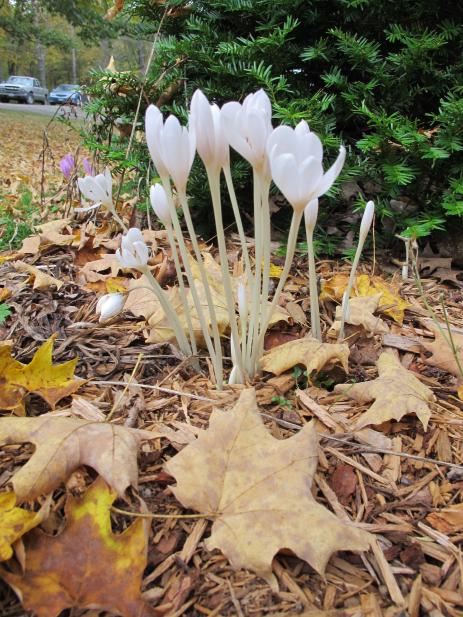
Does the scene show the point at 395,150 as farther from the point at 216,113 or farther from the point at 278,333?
the point at 216,113

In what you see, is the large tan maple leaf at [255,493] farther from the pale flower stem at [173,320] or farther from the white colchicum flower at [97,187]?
the white colchicum flower at [97,187]

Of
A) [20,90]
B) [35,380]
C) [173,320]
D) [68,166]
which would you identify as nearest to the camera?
[35,380]

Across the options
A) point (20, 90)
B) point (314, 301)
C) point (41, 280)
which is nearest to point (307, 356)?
point (314, 301)

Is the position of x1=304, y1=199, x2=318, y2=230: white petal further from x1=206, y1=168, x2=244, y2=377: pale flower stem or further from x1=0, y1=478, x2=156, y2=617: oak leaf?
x1=0, y1=478, x2=156, y2=617: oak leaf

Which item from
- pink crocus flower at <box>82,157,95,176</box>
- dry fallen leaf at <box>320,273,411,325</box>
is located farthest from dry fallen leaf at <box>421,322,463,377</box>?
pink crocus flower at <box>82,157,95,176</box>

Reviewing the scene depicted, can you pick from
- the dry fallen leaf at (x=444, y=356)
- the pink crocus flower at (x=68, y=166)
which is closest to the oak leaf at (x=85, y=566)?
the dry fallen leaf at (x=444, y=356)

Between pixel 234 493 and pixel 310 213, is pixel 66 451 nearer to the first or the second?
pixel 234 493

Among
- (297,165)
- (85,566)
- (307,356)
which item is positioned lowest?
(85,566)
